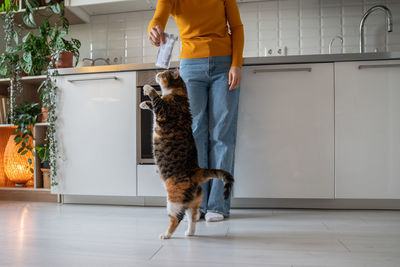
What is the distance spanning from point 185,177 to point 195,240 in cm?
26

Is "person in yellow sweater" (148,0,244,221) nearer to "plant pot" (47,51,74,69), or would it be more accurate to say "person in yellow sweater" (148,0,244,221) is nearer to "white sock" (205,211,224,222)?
"white sock" (205,211,224,222)

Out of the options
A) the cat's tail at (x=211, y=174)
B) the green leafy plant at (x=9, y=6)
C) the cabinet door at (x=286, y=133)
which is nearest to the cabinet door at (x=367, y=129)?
the cabinet door at (x=286, y=133)

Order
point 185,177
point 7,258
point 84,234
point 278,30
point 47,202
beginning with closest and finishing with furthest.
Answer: point 7,258, point 185,177, point 84,234, point 47,202, point 278,30

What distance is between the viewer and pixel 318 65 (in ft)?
6.40

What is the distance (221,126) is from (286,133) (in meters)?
0.50

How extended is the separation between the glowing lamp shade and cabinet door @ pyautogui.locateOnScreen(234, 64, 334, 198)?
5.48 feet

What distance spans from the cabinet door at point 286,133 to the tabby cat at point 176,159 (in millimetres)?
717

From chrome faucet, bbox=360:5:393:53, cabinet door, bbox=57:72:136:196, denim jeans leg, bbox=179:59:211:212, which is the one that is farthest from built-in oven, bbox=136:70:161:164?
chrome faucet, bbox=360:5:393:53

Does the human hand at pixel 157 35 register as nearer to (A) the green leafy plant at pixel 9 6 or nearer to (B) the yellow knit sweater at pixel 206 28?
(B) the yellow knit sweater at pixel 206 28

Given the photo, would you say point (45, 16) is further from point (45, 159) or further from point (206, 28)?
point (206, 28)

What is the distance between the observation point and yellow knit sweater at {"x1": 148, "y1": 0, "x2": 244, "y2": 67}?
1.63 m

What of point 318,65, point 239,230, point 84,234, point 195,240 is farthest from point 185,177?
A: point 318,65

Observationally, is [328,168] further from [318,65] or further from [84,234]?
[84,234]

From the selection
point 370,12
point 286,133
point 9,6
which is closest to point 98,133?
point 286,133
